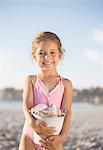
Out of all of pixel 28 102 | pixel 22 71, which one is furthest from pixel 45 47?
→ pixel 22 71

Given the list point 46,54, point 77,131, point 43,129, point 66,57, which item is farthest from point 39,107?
point 77,131

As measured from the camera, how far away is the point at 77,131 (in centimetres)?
335

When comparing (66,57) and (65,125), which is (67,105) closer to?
(65,125)

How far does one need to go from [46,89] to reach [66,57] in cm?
158

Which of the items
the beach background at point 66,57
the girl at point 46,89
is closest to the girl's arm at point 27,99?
the girl at point 46,89

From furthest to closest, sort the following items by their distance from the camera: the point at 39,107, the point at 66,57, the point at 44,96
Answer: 1. the point at 66,57
2. the point at 44,96
3. the point at 39,107

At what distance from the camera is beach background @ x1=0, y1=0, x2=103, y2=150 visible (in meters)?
3.28

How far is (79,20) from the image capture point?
10.9 ft

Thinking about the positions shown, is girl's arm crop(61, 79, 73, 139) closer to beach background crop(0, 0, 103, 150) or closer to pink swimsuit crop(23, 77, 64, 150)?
pink swimsuit crop(23, 77, 64, 150)

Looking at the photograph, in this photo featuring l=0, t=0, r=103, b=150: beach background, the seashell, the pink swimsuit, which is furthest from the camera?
l=0, t=0, r=103, b=150: beach background

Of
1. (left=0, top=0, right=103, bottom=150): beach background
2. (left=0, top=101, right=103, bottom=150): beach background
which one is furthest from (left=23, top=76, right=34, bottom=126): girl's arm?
(left=0, top=101, right=103, bottom=150): beach background

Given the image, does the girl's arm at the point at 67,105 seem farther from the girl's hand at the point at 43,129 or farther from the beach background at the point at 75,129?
the beach background at the point at 75,129

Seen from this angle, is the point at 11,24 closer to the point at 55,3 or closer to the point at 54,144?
the point at 55,3

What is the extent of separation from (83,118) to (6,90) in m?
0.70
